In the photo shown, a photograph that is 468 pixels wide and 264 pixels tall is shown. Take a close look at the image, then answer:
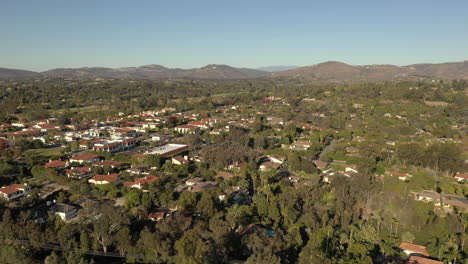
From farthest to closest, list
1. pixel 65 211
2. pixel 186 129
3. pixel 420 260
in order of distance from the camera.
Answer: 1. pixel 186 129
2. pixel 65 211
3. pixel 420 260

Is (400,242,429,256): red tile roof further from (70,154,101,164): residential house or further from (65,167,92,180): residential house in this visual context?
(70,154,101,164): residential house

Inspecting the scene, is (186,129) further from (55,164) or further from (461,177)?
(461,177)

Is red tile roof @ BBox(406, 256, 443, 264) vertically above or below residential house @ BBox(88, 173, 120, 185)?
below

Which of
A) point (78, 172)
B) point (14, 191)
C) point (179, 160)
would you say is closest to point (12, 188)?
point (14, 191)

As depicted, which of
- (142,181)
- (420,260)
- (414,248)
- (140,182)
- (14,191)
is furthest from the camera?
(142,181)

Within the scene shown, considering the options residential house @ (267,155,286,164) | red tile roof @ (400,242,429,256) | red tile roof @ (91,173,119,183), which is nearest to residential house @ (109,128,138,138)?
red tile roof @ (91,173,119,183)

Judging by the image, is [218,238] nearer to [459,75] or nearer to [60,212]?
[60,212]

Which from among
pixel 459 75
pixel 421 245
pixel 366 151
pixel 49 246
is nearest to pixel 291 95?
pixel 366 151

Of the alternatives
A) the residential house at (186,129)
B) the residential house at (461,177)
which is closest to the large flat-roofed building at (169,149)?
the residential house at (186,129)

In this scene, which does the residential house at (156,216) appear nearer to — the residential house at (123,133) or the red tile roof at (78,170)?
the red tile roof at (78,170)
